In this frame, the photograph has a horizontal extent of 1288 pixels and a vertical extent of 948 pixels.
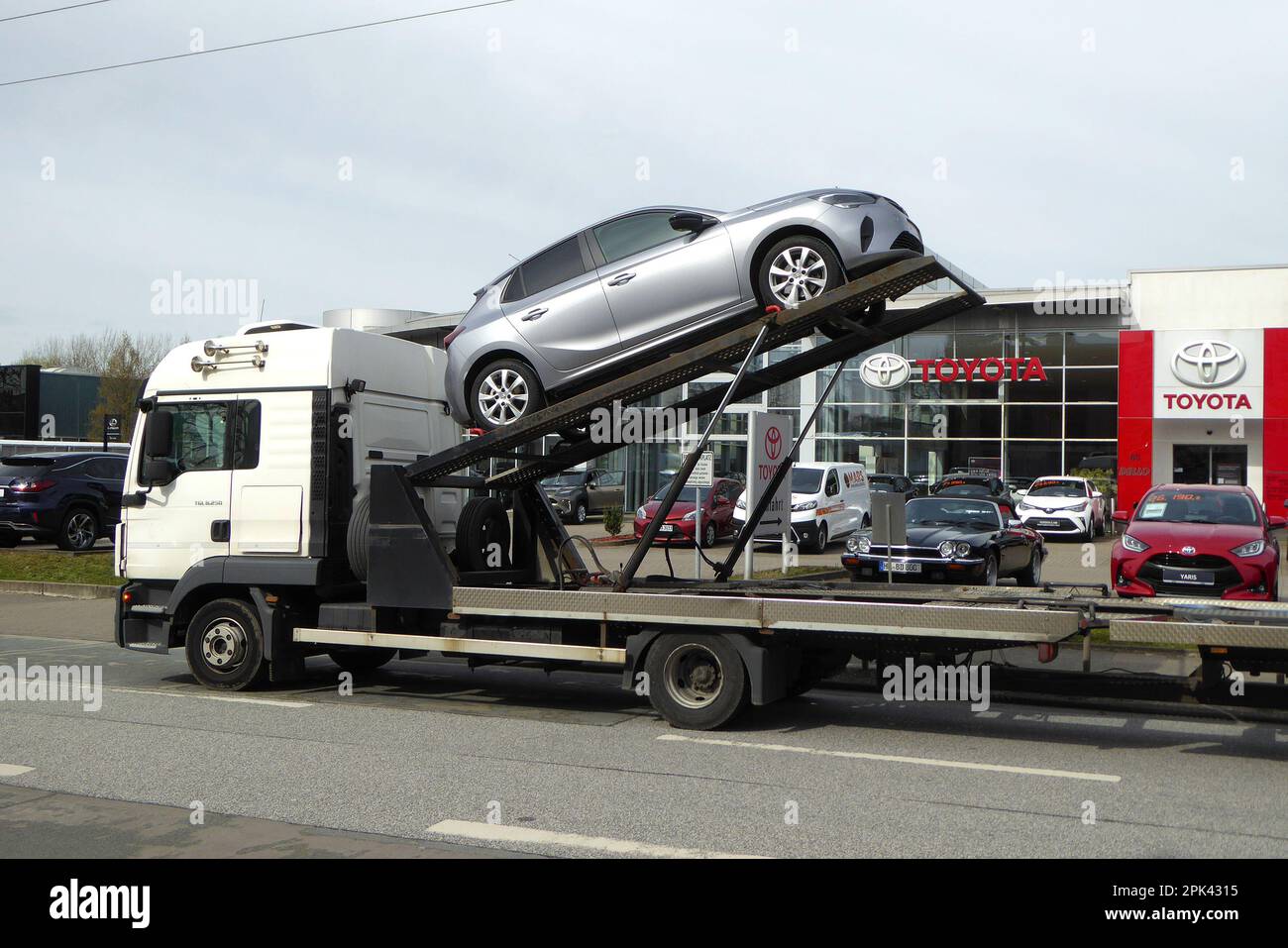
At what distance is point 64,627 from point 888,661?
11154 mm

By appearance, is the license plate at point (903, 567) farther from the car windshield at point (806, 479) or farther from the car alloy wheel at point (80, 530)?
the car alloy wheel at point (80, 530)

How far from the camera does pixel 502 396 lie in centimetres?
916

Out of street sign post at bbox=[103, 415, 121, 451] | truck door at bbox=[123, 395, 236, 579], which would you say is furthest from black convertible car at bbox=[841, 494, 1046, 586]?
street sign post at bbox=[103, 415, 121, 451]

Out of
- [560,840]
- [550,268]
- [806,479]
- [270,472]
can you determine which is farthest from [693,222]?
[806,479]

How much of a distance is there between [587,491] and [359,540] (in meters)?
23.9

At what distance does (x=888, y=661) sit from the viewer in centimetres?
784

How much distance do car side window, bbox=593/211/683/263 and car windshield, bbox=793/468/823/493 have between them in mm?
16069

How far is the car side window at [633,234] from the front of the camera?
865 centimetres

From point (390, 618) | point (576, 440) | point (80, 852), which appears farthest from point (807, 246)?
point (80, 852)

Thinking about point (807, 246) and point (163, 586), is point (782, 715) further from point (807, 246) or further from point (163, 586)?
point (163, 586)

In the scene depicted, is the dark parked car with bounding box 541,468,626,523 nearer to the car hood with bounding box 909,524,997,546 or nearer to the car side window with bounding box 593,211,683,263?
the car hood with bounding box 909,524,997,546

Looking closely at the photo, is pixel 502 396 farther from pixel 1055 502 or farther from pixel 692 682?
pixel 1055 502

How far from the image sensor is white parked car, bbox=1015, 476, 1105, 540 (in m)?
26.9

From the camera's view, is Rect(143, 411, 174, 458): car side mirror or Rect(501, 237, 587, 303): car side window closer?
Rect(501, 237, 587, 303): car side window
